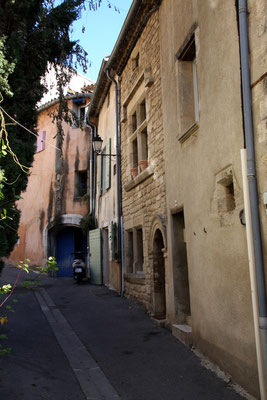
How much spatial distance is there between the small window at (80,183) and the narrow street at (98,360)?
303 inches

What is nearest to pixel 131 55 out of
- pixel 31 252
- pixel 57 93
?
pixel 57 93

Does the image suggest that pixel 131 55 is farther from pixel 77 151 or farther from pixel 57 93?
pixel 77 151

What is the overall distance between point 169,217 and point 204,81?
8.22 feet

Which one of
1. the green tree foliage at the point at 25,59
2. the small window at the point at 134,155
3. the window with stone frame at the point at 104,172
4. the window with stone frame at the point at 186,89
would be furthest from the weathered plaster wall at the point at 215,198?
the window with stone frame at the point at 104,172

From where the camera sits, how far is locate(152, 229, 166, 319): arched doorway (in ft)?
24.0

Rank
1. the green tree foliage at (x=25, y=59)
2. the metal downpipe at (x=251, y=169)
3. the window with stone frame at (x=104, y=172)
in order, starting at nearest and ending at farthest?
the metal downpipe at (x=251, y=169), the green tree foliage at (x=25, y=59), the window with stone frame at (x=104, y=172)

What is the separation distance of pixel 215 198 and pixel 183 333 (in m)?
2.22

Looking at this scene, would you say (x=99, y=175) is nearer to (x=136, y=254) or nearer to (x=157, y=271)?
(x=136, y=254)

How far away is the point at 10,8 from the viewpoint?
479 centimetres

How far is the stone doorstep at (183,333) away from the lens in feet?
17.5

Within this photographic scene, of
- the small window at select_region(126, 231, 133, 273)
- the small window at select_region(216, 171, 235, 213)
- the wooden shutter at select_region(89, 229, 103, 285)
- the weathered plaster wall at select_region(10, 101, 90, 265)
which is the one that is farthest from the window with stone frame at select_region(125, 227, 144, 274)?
the weathered plaster wall at select_region(10, 101, 90, 265)

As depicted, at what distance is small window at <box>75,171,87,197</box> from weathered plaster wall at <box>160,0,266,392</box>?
9.77 meters

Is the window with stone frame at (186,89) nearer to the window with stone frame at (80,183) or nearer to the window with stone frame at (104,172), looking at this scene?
the window with stone frame at (104,172)

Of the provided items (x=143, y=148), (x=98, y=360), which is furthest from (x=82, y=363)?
(x=143, y=148)
